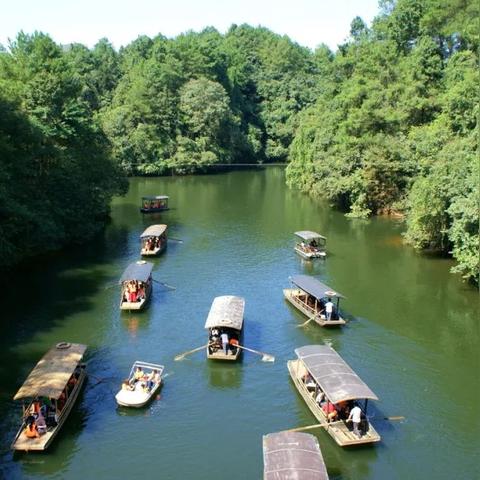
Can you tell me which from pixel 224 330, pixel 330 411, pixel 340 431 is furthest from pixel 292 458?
pixel 224 330

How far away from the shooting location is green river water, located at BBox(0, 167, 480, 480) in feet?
80.2

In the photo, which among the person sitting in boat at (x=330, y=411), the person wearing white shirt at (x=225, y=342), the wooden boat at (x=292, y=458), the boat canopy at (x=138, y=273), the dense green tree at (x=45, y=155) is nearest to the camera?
the wooden boat at (x=292, y=458)

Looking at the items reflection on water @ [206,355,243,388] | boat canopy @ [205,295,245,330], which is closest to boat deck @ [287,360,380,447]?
reflection on water @ [206,355,243,388]

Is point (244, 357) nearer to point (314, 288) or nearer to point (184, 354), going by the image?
point (184, 354)

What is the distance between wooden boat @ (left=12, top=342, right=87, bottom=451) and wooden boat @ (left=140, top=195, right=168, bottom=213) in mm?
47744

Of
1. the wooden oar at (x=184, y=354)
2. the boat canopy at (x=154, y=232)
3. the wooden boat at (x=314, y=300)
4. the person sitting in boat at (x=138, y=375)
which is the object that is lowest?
the wooden oar at (x=184, y=354)

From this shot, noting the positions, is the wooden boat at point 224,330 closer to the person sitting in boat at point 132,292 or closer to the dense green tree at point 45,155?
the person sitting in boat at point 132,292

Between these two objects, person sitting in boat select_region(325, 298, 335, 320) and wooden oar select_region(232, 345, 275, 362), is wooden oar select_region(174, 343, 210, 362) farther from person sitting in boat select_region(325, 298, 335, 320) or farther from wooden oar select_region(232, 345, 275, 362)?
person sitting in boat select_region(325, 298, 335, 320)

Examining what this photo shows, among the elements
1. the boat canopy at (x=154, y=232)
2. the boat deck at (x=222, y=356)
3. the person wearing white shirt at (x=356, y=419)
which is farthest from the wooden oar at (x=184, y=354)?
the boat canopy at (x=154, y=232)

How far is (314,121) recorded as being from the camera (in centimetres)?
9719

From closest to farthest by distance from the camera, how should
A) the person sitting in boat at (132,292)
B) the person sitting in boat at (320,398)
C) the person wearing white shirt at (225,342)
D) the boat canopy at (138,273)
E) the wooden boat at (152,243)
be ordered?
the person sitting in boat at (320,398), the person wearing white shirt at (225,342), the person sitting in boat at (132,292), the boat canopy at (138,273), the wooden boat at (152,243)

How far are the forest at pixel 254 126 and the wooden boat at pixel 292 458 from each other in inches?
1007

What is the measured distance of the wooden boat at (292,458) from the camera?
67.2 ft

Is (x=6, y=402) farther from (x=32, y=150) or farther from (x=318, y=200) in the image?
(x=318, y=200)
